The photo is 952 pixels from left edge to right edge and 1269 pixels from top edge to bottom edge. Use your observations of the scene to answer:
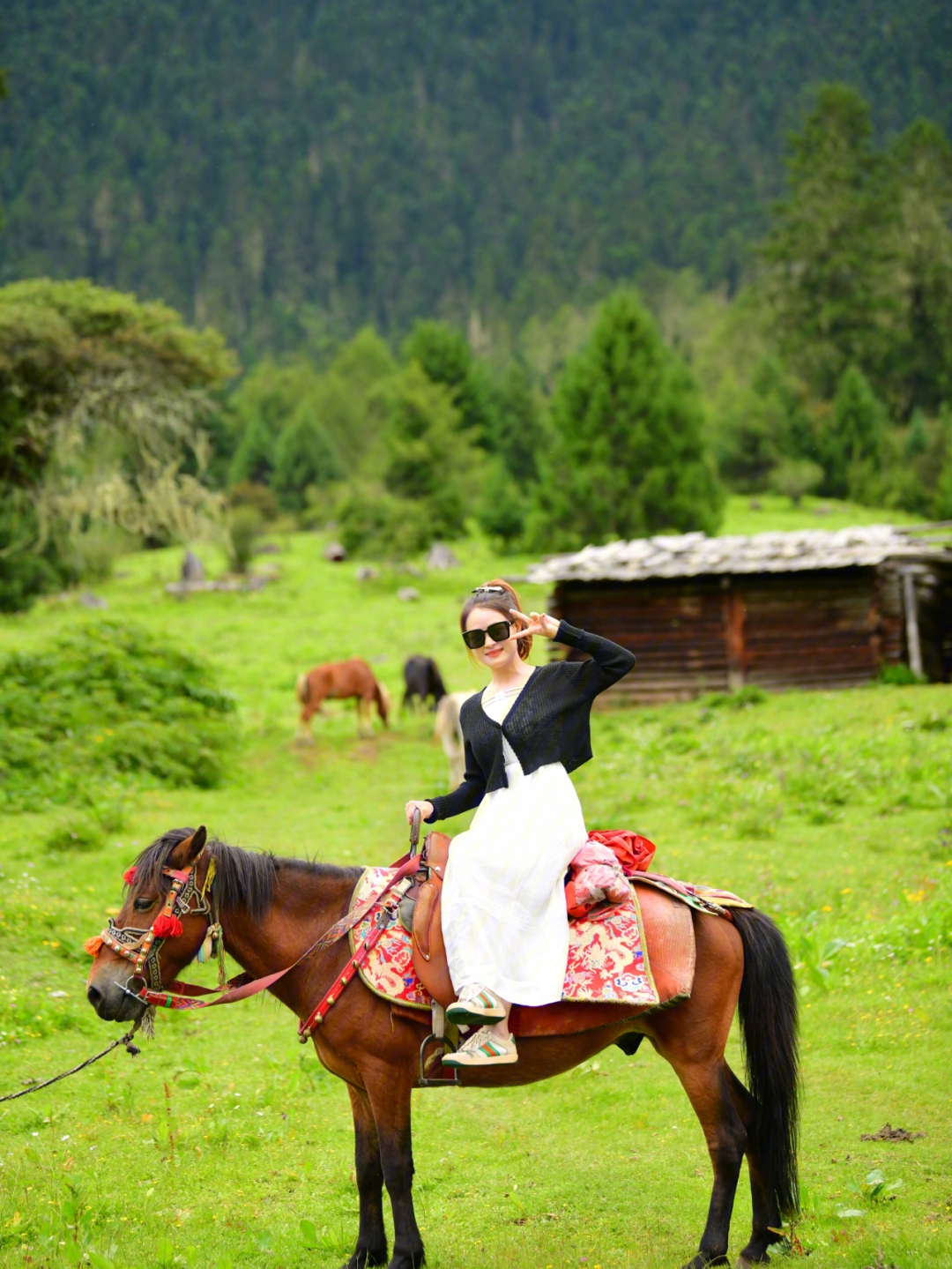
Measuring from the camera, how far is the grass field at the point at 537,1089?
4723 millimetres

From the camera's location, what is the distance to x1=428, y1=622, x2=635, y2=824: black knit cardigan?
4250 mm

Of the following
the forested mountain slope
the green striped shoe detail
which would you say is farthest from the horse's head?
the forested mountain slope

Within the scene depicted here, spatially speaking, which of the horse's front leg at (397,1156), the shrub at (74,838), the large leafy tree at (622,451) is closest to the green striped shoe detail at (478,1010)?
the horse's front leg at (397,1156)

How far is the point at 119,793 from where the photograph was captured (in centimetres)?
1316

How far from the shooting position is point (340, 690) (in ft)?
57.5

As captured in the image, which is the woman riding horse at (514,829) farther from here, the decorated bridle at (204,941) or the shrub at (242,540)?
the shrub at (242,540)

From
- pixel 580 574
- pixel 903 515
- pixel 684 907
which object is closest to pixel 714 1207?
pixel 684 907

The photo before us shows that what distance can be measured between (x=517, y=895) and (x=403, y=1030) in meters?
0.72

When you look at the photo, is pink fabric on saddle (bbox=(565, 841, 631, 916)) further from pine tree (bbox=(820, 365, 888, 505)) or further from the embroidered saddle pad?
pine tree (bbox=(820, 365, 888, 505))

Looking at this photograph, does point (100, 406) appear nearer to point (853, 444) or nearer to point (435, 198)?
point (853, 444)

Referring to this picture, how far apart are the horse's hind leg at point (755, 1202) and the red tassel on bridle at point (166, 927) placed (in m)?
2.25

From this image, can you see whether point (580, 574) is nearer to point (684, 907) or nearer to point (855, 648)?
point (855, 648)

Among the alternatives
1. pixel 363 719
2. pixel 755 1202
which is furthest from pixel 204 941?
pixel 363 719

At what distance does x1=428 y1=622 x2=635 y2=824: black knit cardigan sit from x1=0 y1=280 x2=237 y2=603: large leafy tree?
1480 cm
